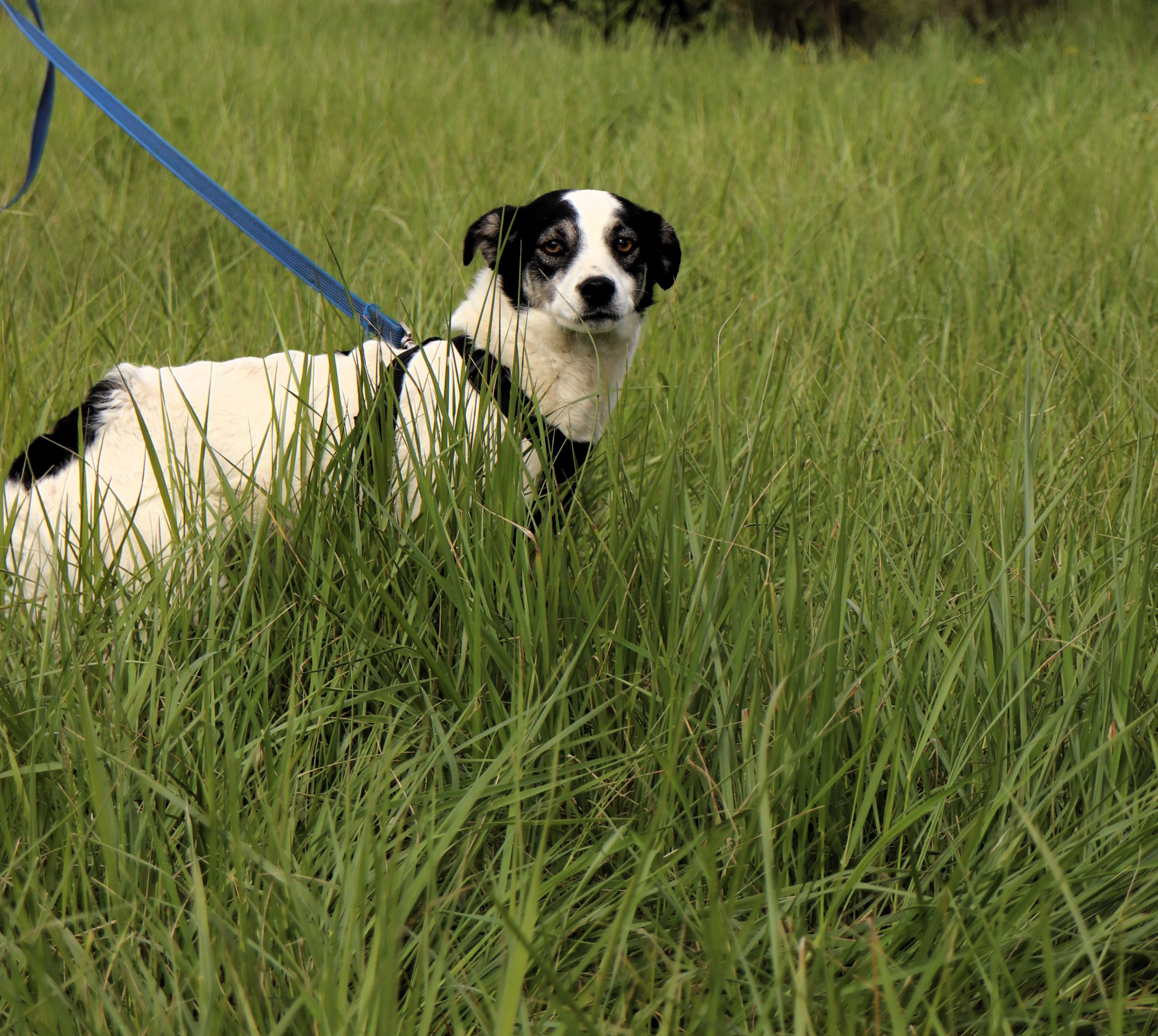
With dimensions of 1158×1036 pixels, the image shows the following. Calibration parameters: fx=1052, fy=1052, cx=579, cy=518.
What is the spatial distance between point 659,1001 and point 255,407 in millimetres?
1521

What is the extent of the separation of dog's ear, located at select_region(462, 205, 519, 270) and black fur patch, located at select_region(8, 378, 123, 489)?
0.87 metres

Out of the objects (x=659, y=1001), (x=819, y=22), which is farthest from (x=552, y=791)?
(x=819, y=22)

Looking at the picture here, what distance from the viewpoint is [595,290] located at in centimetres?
241

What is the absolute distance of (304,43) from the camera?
759 centimetres

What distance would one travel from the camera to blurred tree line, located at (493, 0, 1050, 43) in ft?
29.3

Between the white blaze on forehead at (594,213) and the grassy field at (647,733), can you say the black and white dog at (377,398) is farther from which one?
the grassy field at (647,733)

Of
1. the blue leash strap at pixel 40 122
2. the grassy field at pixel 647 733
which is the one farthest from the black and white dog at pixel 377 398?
the blue leash strap at pixel 40 122

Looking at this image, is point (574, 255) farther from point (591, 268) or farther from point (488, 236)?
point (488, 236)

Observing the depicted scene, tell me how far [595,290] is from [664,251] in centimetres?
47

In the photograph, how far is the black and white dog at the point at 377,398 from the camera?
6.15ft

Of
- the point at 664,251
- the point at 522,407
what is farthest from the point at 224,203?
the point at 664,251

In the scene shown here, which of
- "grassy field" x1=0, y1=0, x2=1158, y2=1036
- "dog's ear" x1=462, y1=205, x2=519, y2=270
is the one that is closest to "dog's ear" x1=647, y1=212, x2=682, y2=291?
"grassy field" x1=0, y1=0, x2=1158, y2=1036

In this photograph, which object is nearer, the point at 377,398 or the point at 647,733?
the point at 647,733

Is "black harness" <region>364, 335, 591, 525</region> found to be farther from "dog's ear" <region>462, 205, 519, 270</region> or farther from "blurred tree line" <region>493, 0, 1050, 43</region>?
"blurred tree line" <region>493, 0, 1050, 43</region>
